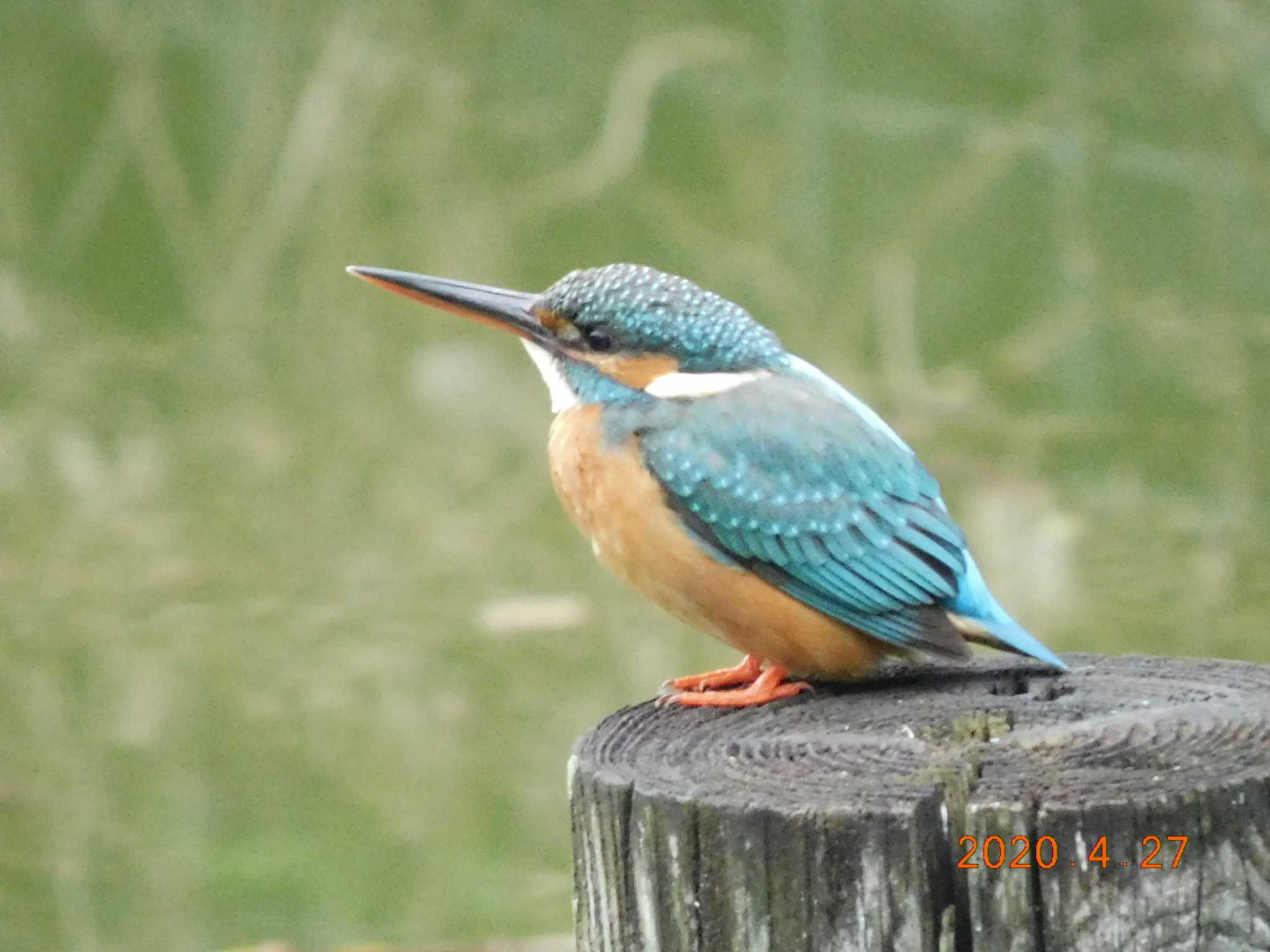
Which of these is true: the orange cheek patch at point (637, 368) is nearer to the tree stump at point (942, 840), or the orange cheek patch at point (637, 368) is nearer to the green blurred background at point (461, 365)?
the tree stump at point (942, 840)

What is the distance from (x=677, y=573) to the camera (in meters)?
2.79

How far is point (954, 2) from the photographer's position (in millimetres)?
4836

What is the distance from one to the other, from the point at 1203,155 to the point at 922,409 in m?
1.06

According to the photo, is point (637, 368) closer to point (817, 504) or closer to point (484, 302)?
point (484, 302)

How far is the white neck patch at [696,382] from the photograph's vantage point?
114 inches

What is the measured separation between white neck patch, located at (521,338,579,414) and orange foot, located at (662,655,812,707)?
1.87 feet

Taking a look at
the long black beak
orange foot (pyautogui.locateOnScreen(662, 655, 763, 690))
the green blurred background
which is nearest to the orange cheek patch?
the long black beak

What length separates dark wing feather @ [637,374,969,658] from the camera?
2688 mm

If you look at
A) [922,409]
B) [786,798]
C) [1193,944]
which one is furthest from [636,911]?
[922,409]

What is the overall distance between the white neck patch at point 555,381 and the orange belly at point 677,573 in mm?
60

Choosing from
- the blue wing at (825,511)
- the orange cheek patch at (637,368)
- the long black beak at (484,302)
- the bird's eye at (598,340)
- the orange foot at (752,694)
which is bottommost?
the orange foot at (752,694)
